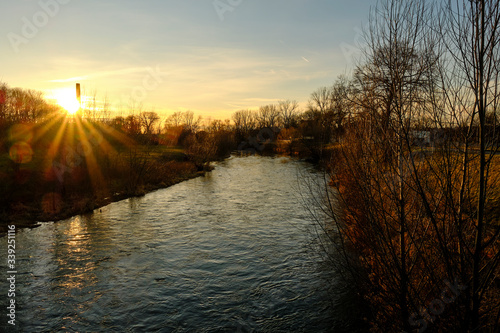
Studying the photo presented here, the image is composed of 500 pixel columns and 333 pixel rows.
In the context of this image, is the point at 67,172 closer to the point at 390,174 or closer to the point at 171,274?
the point at 171,274

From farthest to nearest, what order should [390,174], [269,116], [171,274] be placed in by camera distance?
1. [269,116]
2. [171,274]
3. [390,174]

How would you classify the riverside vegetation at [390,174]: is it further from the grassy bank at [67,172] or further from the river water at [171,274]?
the river water at [171,274]

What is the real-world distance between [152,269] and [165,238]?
3.28 m

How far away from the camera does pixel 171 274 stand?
10.2 m

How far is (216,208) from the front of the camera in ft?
63.7

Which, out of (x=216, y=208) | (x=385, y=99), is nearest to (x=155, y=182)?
(x=216, y=208)

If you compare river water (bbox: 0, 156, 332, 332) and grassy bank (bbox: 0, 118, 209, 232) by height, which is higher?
grassy bank (bbox: 0, 118, 209, 232)

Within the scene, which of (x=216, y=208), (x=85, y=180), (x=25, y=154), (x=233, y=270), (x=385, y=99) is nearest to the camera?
(x=385, y=99)

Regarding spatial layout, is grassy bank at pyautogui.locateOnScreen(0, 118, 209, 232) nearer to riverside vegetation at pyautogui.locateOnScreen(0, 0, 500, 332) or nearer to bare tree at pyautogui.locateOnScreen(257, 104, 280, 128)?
riverside vegetation at pyautogui.locateOnScreen(0, 0, 500, 332)

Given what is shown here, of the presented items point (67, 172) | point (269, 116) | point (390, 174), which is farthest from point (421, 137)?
point (269, 116)

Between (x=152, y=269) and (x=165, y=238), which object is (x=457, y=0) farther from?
(x=165, y=238)

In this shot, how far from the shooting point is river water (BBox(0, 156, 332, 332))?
25.1ft

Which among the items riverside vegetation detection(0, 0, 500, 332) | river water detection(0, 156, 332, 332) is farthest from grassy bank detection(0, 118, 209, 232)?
river water detection(0, 156, 332, 332)

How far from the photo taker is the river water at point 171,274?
7652 millimetres
